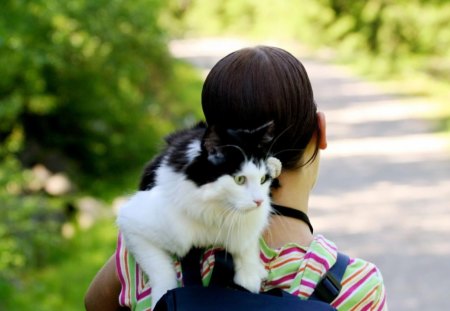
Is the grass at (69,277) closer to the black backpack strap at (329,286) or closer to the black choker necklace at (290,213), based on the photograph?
the black choker necklace at (290,213)

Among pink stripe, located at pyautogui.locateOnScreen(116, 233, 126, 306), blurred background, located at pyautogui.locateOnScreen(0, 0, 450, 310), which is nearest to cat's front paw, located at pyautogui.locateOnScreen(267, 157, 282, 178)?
pink stripe, located at pyautogui.locateOnScreen(116, 233, 126, 306)

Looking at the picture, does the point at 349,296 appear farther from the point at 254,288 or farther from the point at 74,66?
the point at 74,66

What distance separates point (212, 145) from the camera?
1880 mm

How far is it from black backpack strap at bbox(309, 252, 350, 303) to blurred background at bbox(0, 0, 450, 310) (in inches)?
30.6

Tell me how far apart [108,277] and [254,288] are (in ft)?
1.38

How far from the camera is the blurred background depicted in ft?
21.3

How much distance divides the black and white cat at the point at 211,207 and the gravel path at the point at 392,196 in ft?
15.4

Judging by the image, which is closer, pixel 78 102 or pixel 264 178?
pixel 264 178

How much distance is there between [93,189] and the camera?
10.6 m

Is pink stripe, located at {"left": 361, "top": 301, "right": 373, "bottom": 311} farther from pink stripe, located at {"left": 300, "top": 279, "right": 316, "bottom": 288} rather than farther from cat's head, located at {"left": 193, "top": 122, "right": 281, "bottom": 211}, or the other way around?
cat's head, located at {"left": 193, "top": 122, "right": 281, "bottom": 211}

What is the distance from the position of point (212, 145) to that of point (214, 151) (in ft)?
0.06

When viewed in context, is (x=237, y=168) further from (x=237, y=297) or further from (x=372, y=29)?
(x=372, y=29)

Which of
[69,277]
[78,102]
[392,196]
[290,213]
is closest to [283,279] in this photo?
[290,213]

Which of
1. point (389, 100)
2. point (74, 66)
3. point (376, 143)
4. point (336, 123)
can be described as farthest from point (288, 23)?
point (74, 66)
